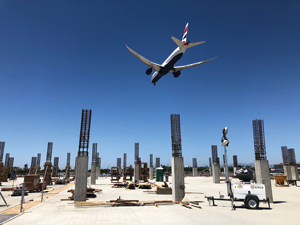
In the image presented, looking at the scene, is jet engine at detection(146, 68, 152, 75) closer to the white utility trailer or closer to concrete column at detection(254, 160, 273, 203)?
concrete column at detection(254, 160, 273, 203)

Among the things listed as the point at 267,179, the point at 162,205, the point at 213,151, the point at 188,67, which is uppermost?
the point at 188,67

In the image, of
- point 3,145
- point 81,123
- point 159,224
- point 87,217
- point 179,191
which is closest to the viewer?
point 159,224

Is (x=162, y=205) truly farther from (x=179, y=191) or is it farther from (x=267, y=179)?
(x=267, y=179)

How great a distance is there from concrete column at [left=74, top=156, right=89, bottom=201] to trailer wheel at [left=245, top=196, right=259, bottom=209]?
15895 mm

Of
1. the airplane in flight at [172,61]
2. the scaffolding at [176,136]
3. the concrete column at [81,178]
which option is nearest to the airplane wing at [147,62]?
the airplane in flight at [172,61]

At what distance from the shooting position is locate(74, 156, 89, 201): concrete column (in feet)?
68.9

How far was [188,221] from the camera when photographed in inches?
545

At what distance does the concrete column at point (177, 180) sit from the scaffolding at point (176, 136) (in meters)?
0.69

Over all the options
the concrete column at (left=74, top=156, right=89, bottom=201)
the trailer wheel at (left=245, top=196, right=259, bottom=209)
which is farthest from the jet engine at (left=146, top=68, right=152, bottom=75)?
the trailer wheel at (left=245, top=196, right=259, bottom=209)

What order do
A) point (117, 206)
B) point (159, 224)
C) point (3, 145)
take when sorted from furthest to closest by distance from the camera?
1. point (3, 145)
2. point (117, 206)
3. point (159, 224)

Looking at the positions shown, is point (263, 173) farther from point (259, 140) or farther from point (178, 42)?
point (178, 42)

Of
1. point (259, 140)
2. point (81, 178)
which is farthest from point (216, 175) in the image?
point (81, 178)

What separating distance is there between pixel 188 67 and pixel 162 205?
20.5m

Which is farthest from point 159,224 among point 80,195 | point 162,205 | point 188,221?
point 80,195
